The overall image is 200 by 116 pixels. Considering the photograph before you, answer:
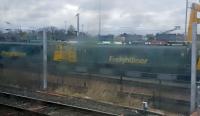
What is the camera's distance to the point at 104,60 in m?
20.7

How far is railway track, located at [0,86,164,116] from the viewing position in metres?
10.8

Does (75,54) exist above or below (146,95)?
above

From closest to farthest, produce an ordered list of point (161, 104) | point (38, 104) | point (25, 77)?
point (38, 104)
point (161, 104)
point (25, 77)

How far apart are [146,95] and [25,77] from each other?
9.25m

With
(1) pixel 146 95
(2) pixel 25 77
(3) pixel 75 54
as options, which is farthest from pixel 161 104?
(2) pixel 25 77

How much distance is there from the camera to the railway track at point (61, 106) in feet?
35.3

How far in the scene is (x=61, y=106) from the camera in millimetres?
11758

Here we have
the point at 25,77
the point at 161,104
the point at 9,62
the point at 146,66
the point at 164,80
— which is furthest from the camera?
the point at 9,62

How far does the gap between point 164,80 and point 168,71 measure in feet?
7.04

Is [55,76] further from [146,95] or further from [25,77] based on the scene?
[146,95]

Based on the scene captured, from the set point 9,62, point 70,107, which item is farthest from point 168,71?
point 9,62

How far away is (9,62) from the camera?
2261 centimetres

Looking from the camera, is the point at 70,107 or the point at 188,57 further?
the point at 188,57

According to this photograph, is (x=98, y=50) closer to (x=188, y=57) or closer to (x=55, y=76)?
(x=55, y=76)
